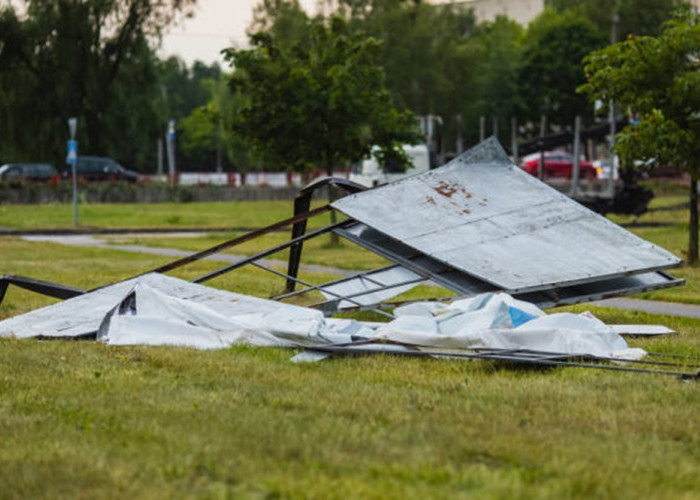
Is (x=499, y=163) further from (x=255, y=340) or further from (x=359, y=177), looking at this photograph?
(x=359, y=177)

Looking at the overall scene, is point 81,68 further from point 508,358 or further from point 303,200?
point 508,358

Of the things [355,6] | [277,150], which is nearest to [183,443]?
[277,150]

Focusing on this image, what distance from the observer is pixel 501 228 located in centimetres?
1193

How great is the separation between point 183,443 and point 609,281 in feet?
21.2

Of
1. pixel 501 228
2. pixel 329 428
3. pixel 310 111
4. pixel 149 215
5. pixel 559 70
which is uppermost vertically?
pixel 559 70

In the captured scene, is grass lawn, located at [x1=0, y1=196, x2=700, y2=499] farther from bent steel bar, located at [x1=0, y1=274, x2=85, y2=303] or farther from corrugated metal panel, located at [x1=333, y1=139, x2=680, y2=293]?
bent steel bar, located at [x1=0, y1=274, x2=85, y2=303]

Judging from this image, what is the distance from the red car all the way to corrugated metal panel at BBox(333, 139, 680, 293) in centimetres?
4766

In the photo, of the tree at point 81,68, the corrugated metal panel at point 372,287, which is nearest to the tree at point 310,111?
the corrugated metal panel at point 372,287

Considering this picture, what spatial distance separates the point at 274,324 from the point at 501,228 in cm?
287

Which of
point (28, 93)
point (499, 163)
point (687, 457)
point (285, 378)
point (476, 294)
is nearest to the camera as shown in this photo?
point (687, 457)

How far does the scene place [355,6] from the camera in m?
86.9

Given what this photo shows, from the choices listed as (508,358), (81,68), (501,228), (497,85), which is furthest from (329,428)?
(497,85)

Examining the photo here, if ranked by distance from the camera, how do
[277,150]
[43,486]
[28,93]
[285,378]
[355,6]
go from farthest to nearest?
[355,6], [28,93], [277,150], [285,378], [43,486]

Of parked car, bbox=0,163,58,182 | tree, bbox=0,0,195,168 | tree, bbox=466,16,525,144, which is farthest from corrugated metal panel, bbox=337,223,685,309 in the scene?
tree, bbox=466,16,525,144
